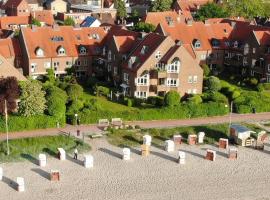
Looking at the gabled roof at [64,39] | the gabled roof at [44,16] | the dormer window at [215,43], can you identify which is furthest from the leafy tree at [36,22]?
the dormer window at [215,43]

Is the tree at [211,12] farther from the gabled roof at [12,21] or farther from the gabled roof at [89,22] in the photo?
the gabled roof at [12,21]

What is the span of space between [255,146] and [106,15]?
66.0 m

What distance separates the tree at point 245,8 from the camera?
109 m

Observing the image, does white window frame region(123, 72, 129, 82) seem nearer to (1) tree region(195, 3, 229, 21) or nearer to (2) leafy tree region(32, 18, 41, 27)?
(2) leafy tree region(32, 18, 41, 27)

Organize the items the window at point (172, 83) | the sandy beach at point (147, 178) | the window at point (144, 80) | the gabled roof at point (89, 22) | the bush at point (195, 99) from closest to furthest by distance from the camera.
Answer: the sandy beach at point (147, 178), the bush at point (195, 99), the window at point (144, 80), the window at point (172, 83), the gabled roof at point (89, 22)

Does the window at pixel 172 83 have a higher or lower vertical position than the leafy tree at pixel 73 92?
higher

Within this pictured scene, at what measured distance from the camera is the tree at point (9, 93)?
4861 centimetres

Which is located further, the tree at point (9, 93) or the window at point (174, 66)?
→ the window at point (174, 66)

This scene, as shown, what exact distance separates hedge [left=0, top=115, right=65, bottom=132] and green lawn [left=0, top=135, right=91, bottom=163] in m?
2.31

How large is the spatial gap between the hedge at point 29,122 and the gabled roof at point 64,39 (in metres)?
16.8

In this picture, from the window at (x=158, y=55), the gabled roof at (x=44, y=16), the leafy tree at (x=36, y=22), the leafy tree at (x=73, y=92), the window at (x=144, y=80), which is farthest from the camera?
the gabled roof at (x=44, y=16)

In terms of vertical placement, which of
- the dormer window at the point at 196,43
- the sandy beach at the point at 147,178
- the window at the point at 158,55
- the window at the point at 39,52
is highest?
the dormer window at the point at 196,43

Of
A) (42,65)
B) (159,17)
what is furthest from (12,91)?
(159,17)

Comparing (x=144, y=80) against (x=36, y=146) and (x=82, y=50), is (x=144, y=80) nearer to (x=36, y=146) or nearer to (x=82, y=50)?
(x=82, y=50)
